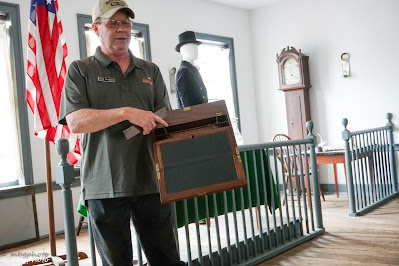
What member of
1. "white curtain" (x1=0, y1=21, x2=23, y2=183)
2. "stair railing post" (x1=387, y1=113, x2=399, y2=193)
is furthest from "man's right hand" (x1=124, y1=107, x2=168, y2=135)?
"stair railing post" (x1=387, y1=113, x2=399, y2=193)

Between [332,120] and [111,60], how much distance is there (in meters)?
5.46

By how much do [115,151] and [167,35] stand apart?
4733 millimetres

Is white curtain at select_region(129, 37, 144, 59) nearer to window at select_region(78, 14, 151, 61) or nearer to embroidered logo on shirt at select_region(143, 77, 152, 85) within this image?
window at select_region(78, 14, 151, 61)

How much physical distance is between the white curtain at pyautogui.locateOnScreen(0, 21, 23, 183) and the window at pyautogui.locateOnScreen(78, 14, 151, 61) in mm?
832

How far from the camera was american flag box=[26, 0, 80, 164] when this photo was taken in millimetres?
3777

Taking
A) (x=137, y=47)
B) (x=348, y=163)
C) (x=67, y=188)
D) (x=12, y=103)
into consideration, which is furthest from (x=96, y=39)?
(x=67, y=188)

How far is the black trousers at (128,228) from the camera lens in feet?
6.14

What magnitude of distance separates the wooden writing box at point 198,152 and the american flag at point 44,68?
2.17m

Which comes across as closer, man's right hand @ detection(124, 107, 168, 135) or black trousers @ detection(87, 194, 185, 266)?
man's right hand @ detection(124, 107, 168, 135)

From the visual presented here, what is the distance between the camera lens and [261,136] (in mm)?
7758

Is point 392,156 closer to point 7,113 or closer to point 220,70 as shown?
point 220,70

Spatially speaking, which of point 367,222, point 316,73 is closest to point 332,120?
point 316,73

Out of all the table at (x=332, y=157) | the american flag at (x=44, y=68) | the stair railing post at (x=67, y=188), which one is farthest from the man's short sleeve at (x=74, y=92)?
the table at (x=332, y=157)

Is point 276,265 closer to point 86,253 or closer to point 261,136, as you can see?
point 86,253
